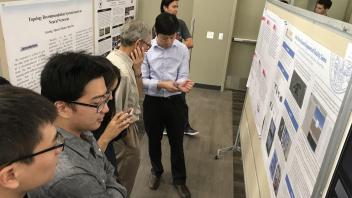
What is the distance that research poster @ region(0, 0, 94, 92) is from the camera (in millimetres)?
1479

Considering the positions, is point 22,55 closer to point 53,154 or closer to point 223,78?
point 53,154

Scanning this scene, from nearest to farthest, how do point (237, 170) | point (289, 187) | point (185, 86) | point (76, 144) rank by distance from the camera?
1. point (76, 144)
2. point (289, 187)
3. point (185, 86)
4. point (237, 170)

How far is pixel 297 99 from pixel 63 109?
104cm

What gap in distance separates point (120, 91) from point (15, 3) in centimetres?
73

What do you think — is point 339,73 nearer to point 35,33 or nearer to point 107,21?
point 35,33

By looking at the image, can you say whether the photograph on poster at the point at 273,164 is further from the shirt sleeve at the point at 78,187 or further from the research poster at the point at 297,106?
the shirt sleeve at the point at 78,187

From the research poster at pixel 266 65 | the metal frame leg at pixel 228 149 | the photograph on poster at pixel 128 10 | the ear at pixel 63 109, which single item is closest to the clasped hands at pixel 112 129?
the ear at pixel 63 109

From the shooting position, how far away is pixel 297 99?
1.34 meters

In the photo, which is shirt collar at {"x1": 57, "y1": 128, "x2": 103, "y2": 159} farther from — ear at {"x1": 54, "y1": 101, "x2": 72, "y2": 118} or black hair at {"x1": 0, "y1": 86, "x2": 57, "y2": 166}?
black hair at {"x1": 0, "y1": 86, "x2": 57, "y2": 166}

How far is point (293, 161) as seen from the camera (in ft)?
4.24

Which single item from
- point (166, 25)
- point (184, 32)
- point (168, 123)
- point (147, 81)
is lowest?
point (168, 123)

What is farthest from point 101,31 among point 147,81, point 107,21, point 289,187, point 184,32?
point 289,187

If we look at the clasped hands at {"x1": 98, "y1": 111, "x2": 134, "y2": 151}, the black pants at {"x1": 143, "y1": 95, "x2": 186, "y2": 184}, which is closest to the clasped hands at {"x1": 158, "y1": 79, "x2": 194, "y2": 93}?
the black pants at {"x1": 143, "y1": 95, "x2": 186, "y2": 184}

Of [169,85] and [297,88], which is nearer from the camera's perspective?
[297,88]
